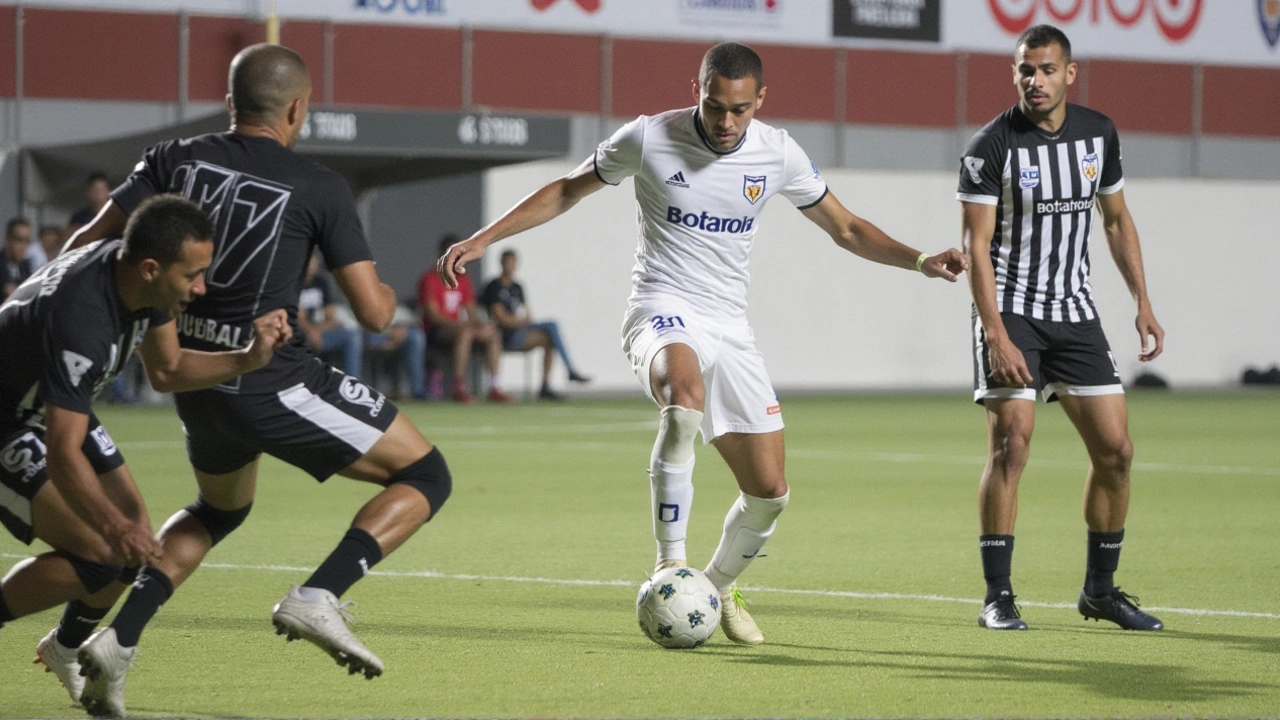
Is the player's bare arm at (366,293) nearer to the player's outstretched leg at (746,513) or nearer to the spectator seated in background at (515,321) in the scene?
the player's outstretched leg at (746,513)

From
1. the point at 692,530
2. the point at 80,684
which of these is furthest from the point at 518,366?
the point at 80,684

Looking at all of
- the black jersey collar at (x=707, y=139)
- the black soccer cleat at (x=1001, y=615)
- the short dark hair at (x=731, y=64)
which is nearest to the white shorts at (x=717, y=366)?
the black jersey collar at (x=707, y=139)

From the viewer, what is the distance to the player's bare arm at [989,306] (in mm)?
6305

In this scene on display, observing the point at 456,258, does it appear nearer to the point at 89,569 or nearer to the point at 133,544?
the point at 89,569

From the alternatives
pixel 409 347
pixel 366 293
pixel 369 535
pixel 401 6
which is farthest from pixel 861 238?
pixel 401 6

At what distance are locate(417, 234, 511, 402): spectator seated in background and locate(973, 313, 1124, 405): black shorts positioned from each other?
14.0 m

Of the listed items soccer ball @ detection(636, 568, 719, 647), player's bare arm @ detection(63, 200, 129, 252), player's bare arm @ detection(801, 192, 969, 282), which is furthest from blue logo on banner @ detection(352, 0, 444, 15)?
player's bare arm @ detection(63, 200, 129, 252)

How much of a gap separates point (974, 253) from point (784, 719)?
2.32 meters

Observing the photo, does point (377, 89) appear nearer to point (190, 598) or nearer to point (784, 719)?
point (190, 598)

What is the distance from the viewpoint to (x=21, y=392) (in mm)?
4652

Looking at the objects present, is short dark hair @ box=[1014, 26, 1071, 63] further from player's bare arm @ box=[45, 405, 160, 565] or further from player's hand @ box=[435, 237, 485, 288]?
player's bare arm @ box=[45, 405, 160, 565]

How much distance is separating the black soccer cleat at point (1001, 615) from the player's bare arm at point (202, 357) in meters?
2.81

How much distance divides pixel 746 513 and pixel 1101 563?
140 cm

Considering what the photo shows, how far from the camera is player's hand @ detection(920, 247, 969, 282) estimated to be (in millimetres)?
6004
